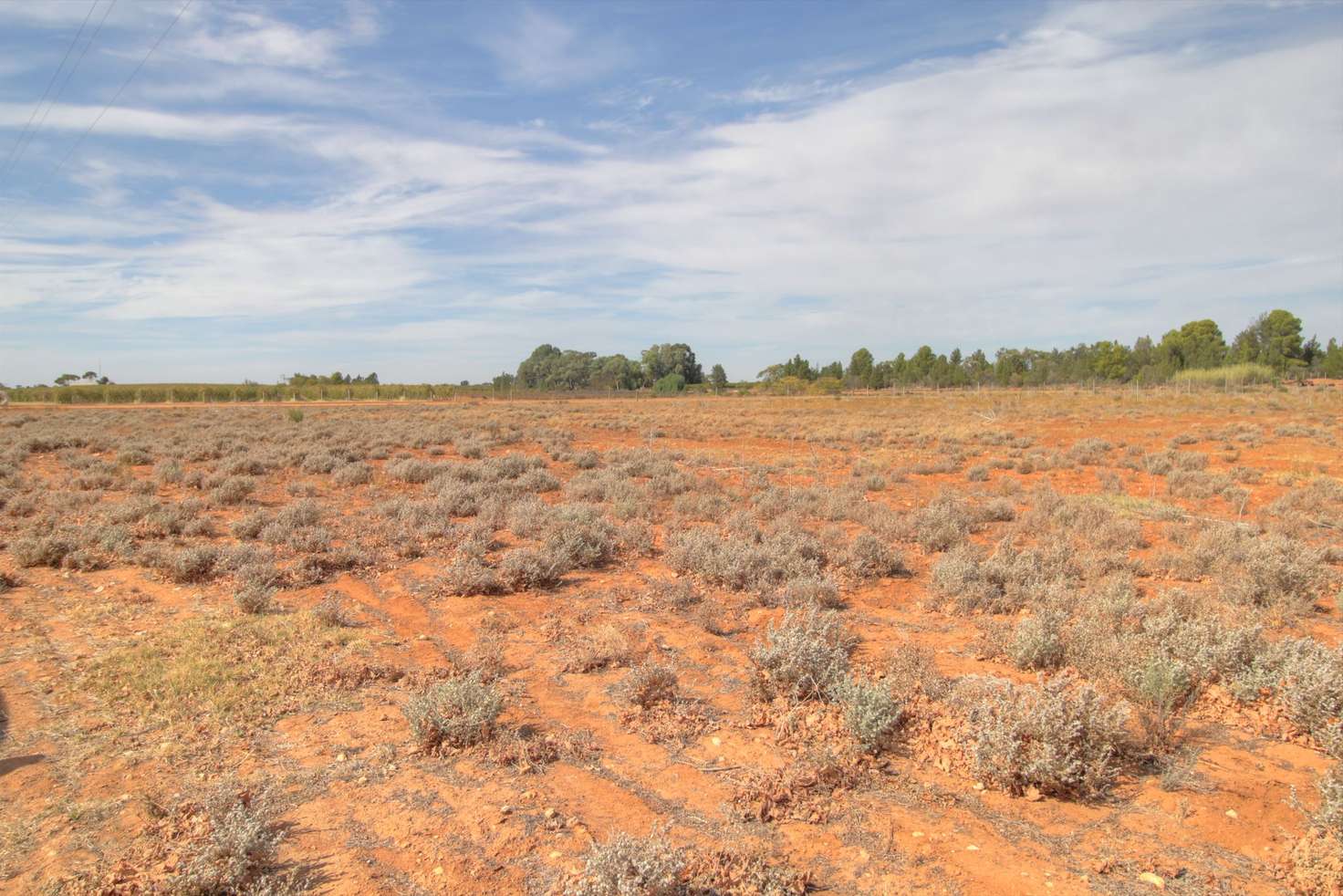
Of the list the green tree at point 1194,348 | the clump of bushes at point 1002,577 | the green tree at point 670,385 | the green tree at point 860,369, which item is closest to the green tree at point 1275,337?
the green tree at point 1194,348

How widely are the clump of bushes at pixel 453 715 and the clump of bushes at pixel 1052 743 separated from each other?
313 cm

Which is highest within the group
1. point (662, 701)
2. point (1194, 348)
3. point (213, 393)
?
point (1194, 348)

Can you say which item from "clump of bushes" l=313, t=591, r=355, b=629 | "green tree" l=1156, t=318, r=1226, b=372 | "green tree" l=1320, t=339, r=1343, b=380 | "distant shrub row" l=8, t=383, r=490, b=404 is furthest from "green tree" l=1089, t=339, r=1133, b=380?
"clump of bushes" l=313, t=591, r=355, b=629

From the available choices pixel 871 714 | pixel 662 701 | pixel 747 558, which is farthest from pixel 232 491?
pixel 871 714

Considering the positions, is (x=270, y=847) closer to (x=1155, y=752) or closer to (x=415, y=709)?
(x=415, y=709)

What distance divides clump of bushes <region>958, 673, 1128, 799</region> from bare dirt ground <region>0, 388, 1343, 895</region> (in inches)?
0.9

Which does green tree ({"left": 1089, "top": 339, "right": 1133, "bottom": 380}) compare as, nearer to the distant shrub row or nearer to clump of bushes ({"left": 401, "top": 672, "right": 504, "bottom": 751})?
the distant shrub row

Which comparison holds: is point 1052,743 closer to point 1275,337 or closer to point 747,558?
point 747,558

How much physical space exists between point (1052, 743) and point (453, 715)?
379 centimetres

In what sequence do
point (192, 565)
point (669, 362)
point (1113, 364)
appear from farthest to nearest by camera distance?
point (669, 362), point (1113, 364), point (192, 565)

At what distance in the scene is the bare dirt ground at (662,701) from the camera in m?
3.58

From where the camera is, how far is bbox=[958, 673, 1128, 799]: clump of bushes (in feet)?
13.4

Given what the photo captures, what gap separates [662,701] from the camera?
5.27 meters

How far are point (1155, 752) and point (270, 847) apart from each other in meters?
5.16
